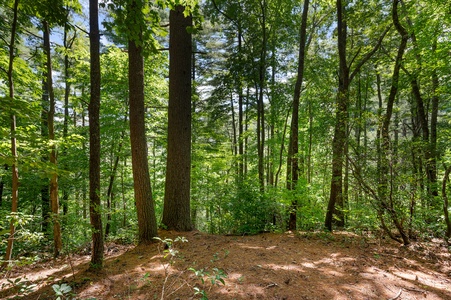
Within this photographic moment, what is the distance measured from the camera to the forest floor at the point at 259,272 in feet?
8.62

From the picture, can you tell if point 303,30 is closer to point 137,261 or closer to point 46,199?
point 137,261

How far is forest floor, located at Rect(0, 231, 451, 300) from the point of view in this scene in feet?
8.62

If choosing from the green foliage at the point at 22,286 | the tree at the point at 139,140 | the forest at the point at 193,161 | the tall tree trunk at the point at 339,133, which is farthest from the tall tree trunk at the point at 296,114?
→ the green foliage at the point at 22,286

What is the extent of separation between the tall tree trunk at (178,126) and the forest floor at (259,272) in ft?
1.88

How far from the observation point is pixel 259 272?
10.2 ft

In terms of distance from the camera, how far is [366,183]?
454 cm

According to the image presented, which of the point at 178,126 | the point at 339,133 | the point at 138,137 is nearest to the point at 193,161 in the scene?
the point at 178,126

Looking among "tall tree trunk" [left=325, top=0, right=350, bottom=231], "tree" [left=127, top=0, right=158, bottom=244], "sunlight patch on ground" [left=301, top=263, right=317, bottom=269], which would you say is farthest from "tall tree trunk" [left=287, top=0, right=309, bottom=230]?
"tree" [left=127, top=0, right=158, bottom=244]

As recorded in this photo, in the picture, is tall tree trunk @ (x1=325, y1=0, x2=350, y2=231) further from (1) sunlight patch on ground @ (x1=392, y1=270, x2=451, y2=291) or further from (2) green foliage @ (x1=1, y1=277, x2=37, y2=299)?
(2) green foliage @ (x1=1, y1=277, x2=37, y2=299)

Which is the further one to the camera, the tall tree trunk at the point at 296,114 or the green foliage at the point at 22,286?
the tall tree trunk at the point at 296,114

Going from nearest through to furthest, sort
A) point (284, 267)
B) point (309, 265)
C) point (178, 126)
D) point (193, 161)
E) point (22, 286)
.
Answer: point (22, 286) < point (284, 267) < point (309, 265) < point (178, 126) < point (193, 161)

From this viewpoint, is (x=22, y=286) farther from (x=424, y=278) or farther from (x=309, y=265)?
(x=424, y=278)

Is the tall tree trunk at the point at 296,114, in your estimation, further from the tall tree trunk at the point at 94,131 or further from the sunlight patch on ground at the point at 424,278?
the tall tree trunk at the point at 94,131

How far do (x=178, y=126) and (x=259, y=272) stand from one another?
3344mm
